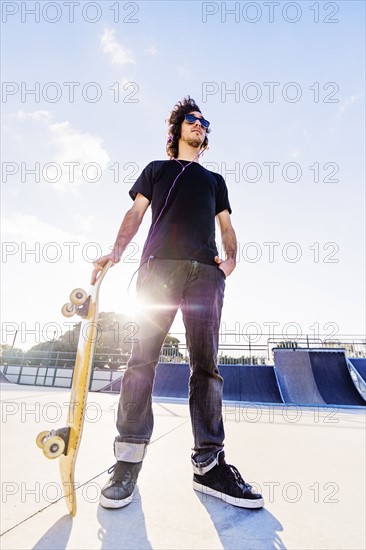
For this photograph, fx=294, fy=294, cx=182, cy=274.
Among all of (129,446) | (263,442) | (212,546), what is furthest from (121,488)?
(263,442)

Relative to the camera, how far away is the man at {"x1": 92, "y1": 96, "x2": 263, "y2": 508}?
141 centimetres

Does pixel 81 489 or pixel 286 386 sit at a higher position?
pixel 81 489

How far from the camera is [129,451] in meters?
1.41

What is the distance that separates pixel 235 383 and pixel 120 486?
338 inches

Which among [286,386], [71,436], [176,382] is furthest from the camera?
[176,382]

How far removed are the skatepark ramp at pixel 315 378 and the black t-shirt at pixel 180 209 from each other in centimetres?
774

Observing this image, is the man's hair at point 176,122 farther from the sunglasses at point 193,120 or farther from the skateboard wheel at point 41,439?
the skateboard wheel at point 41,439

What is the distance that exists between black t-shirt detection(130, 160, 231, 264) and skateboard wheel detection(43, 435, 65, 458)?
3.40ft

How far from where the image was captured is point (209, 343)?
1.64 meters

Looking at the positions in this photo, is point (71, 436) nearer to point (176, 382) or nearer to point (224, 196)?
point (224, 196)

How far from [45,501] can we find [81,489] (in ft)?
0.54

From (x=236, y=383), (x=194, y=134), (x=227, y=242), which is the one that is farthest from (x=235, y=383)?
(x=194, y=134)

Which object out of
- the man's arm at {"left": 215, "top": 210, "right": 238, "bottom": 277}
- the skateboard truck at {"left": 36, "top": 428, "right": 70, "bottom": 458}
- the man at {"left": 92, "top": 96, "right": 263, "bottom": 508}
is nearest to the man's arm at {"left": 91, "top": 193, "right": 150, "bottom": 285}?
the man at {"left": 92, "top": 96, "right": 263, "bottom": 508}

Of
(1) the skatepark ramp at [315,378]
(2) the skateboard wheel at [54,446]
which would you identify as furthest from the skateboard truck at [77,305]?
(1) the skatepark ramp at [315,378]
